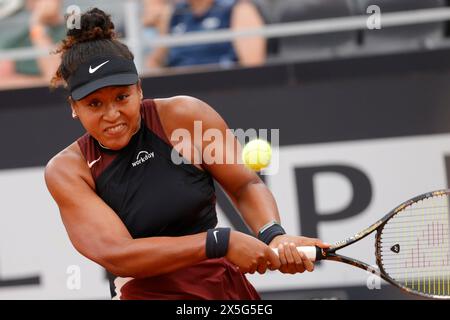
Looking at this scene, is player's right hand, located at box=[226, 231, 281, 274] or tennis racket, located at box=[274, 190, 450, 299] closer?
player's right hand, located at box=[226, 231, 281, 274]

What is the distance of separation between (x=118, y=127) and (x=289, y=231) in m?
2.46

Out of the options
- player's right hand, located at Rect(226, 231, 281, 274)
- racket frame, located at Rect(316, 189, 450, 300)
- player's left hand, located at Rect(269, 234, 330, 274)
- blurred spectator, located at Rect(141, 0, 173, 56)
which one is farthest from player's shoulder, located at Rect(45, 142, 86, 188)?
blurred spectator, located at Rect(141, 0, 173, 56)

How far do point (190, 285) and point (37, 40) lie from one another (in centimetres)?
337

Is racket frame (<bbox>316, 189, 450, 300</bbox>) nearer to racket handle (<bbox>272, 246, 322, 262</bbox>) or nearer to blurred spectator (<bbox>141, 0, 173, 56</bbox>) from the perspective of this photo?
racket handle (<bbox>272, 246, 322, 262</bbox>)

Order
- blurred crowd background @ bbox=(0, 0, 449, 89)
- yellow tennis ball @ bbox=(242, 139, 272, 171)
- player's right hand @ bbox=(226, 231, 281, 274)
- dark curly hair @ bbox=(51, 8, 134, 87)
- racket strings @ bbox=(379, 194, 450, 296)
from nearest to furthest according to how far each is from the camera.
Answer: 1. player's right hand @ bbox=(226, 231, 281, 274)
2. dark curly hair @ bbox=(51, 8, 134, 87)
3. racket strings @ bbox=(379, 194, 450, 296)
4. yellow tennis ball @ bbox=(242, 139, 272, 171)
5. blurred crowd background @ bbox=(0, 0, 449, 89)

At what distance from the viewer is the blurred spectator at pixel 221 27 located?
20.3ft

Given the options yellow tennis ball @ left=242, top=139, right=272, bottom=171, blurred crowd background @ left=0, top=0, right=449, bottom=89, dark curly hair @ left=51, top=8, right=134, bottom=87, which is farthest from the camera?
blurred crowd background @ left=0, top=0, right=449, bottom=89

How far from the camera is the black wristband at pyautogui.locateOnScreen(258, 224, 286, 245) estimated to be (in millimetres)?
3488

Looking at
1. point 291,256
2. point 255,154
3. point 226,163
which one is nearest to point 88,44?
point 226,163

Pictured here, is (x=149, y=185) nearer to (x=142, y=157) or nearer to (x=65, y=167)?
(x=142, y=157)

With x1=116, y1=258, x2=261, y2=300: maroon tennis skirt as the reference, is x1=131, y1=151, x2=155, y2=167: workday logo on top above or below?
above

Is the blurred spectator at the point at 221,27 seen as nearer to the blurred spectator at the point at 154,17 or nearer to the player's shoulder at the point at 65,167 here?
the blurred spectator at the point at 154,17

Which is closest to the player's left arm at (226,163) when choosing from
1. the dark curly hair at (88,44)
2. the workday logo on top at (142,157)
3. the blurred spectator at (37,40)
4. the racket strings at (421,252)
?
the workday logo on top at (142,157)
